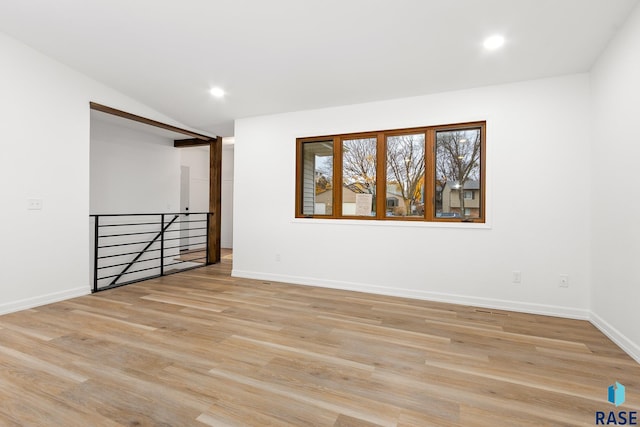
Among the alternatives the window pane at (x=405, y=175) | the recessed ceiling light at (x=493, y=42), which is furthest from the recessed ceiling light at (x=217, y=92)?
the recessed ceiling light at (x=493, y=42)

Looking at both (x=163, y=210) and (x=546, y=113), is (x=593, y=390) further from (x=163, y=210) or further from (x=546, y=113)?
(x=163, y=210)

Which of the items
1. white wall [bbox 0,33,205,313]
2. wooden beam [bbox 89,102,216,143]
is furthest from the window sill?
white wall [bbox 0,33,205,313]

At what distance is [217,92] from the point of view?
13.3 feet

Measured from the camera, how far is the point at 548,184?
322 cm

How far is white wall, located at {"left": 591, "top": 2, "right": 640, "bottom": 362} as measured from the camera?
230cm

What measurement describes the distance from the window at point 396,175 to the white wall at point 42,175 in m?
2.64

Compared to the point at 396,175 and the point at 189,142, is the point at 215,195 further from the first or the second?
the point at 396,175

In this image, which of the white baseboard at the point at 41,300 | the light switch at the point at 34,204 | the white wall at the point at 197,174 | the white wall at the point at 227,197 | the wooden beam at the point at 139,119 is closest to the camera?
the white baseboard at the point at 41,300

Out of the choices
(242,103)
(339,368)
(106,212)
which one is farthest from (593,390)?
(106,212)

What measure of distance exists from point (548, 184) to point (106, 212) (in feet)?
20.7

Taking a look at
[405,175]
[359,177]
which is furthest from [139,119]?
[405,175]

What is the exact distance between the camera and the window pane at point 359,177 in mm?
4133

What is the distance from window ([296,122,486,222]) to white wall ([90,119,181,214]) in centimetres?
342

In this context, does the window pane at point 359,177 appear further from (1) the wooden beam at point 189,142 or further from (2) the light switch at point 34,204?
(2) the light switch at point 34,204
